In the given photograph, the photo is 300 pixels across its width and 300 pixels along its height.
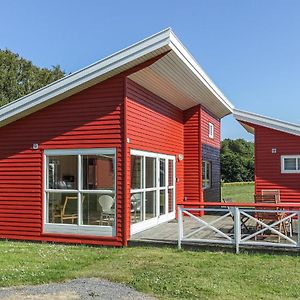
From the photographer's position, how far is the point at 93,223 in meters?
10.0

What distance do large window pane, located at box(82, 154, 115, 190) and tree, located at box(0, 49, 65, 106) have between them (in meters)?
19.9

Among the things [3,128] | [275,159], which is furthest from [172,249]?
[275,159]

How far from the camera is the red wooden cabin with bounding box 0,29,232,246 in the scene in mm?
9773

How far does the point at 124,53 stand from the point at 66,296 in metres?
5.26

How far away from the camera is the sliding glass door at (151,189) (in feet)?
34.6

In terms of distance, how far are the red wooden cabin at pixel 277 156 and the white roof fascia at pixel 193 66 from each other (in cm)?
124

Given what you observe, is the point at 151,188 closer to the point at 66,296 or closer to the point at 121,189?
the point at 121,189

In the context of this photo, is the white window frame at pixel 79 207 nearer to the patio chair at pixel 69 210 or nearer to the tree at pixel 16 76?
the patio chair at pixel 69 210

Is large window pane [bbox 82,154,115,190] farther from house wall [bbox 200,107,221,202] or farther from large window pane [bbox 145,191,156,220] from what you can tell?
house wall [bbox 200,107,221,202]

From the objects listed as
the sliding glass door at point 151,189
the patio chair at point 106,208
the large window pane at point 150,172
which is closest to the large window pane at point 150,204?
the sliding glass door at point 151,189

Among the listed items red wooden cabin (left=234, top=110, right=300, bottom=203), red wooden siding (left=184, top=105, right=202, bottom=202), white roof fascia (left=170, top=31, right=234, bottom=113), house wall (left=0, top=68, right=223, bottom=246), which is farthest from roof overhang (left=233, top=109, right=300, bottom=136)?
house wall (left=0, top=68, right=223, bottom=246)

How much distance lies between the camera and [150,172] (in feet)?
38.2

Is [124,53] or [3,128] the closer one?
[124,53]

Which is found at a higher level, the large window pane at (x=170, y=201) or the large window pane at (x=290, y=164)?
the large window pane at (x=290, y=164)
